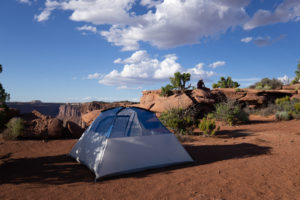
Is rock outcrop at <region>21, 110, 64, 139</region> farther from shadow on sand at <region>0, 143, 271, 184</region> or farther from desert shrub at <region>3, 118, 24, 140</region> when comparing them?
shadow on sand at <region>0, 143, 271, 184</region>

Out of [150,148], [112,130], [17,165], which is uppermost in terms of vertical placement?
[112,130]

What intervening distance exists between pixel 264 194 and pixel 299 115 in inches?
614

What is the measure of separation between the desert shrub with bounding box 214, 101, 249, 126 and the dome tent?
990 centimetres

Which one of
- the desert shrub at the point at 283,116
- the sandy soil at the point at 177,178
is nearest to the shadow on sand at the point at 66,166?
the sandy soil at the point at 177,178

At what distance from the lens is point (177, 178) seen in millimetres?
5180

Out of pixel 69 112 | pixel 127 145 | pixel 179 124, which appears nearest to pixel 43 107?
pixel 69 112

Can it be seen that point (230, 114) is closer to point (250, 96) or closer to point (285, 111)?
point (285, 111)

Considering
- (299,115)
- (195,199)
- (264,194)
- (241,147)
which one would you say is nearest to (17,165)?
(195,199)

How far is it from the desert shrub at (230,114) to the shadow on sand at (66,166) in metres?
6.76

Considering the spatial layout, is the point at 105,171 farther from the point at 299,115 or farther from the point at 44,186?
the point at 299,115

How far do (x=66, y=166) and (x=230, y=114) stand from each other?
498 inches

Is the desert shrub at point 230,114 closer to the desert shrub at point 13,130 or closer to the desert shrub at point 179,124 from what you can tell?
the desert shrub at point 179,124

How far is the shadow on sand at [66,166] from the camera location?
535cm

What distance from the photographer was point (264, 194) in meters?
4.22
